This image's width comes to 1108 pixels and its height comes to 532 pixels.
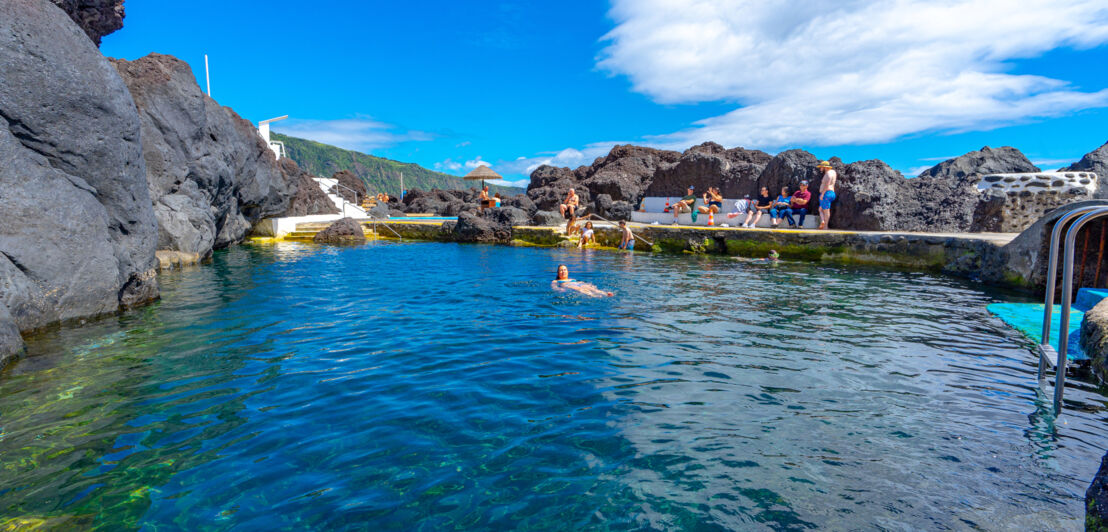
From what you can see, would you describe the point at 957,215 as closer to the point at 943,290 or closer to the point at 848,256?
the point at 848,256

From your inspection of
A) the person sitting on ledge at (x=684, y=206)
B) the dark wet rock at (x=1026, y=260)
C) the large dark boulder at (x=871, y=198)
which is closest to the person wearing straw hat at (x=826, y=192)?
the large dark boulder at (x=871, y=198)

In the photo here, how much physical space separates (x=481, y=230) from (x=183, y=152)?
11249 mm

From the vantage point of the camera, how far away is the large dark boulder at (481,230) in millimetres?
22547

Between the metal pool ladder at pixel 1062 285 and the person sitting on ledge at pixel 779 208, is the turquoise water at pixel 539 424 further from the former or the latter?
the person sitting on ledge at pixel 779 208

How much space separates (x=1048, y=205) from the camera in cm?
1429

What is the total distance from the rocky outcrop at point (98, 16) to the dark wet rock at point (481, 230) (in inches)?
534

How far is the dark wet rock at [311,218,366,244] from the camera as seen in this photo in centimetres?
2334

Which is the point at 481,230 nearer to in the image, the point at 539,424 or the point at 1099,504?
the point at 539,424

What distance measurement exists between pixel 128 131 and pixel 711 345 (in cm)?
981

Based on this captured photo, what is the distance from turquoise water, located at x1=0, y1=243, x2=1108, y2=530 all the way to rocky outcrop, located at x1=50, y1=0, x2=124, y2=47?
288 inches

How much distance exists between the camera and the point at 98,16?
10.8 m

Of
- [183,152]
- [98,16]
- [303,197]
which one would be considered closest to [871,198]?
[183,152]

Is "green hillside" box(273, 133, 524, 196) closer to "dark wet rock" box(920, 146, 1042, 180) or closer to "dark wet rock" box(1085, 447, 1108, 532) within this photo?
"dark wet rock" box(920, 146, 1042, 180)

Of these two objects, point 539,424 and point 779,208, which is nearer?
point 539,424
